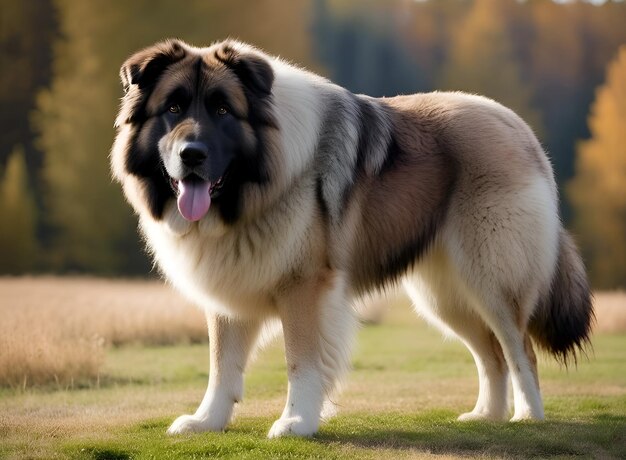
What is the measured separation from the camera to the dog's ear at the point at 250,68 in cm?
503

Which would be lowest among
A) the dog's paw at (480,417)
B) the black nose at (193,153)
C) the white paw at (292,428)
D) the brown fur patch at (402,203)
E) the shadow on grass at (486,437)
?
the dog's paw at (480,417)

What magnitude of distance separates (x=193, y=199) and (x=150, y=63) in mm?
821

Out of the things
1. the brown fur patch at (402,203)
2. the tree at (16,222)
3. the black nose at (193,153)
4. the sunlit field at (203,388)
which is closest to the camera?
the black nose at (193,153)

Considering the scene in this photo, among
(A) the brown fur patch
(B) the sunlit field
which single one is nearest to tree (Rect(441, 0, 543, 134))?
(B) the sunlit field

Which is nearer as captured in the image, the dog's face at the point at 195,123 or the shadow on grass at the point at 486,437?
the dog's face at the point at 195,123

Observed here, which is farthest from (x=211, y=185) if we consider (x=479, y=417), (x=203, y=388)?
(x=203, y=388)

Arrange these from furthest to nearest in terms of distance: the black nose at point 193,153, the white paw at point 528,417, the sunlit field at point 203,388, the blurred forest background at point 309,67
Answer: the blurred forest background at point 309,67, the white paw at point 528,417, the sunlit field at point 203,388, the black nose at point 193,153

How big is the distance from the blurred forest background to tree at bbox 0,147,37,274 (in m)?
0.03

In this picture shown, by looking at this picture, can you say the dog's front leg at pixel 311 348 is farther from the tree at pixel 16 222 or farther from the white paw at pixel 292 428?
the tree at pixel 16 222

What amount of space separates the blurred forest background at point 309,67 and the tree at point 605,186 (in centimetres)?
3

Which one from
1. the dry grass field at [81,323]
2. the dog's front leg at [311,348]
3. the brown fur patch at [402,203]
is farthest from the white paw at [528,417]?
the dry grass field at [81,323]

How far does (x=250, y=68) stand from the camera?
198 inches

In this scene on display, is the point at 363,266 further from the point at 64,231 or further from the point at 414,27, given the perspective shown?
the point at 414,27

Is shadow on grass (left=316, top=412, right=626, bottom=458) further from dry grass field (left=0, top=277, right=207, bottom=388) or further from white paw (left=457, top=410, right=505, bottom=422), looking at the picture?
dry grass field (left=0, top=277, right=207, bottom=388)
